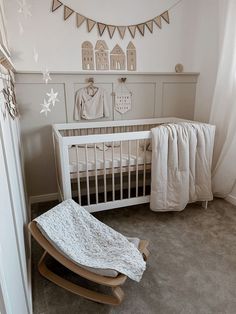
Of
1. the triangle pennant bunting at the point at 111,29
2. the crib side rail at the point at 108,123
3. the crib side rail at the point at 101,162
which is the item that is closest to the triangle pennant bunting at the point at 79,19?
the triangle pennant bunting at the point at 111,29

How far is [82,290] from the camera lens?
4.75 feet

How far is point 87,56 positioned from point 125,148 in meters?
1.01

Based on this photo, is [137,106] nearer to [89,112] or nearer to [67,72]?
[89,112]

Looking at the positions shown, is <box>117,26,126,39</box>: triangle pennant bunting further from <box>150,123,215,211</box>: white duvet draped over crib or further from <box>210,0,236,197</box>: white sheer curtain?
<box>150,123,215,211</box>: white duvet draped over crib

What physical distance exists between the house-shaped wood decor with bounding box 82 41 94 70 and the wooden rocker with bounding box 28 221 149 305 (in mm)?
1667

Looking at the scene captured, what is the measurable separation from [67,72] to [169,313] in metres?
2.12

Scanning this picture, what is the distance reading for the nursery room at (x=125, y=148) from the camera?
147cm

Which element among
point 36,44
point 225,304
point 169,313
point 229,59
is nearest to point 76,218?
point 169,313

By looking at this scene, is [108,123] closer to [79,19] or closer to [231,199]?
[79,19]

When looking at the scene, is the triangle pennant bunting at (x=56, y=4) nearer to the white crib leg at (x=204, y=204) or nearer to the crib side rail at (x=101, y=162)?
the crib side rail at (x=101, y=162)

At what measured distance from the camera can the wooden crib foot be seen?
134cm

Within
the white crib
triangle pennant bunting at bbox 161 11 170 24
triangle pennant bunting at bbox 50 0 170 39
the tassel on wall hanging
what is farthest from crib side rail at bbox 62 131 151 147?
triangle pennant bunting at bbox 161 11 170 24

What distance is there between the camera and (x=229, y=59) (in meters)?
2.29

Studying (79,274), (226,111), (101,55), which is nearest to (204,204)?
(226,111)
